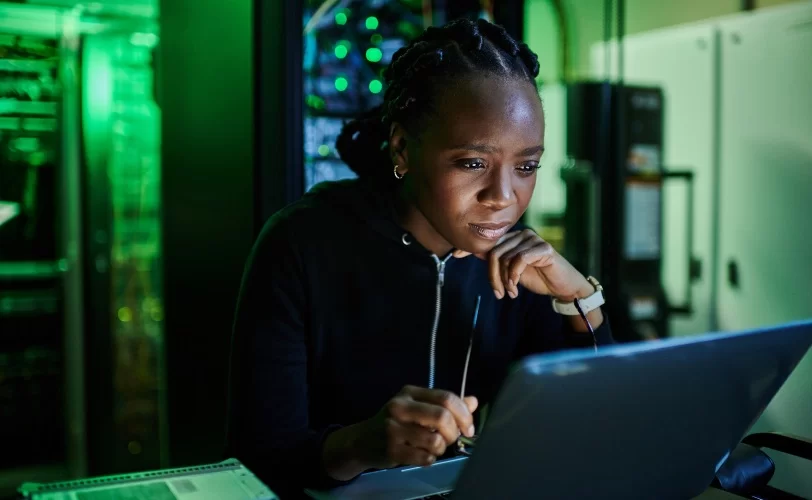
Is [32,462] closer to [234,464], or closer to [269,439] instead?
[269,439]

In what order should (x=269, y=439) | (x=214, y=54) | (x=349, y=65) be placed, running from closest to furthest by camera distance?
1. (x=269, y=439)
2. (x=214, y=54)
3. (x=349, y=65)

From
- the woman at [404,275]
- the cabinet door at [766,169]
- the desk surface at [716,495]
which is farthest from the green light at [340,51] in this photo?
the desk surface at [716,495]

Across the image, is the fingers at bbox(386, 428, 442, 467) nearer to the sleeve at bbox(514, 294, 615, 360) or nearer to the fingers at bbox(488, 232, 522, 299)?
the fingers at bbox(488, 232, 522, 299)

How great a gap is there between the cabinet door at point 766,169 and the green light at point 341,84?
134cm

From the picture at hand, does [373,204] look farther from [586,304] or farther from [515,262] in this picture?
[586,304]

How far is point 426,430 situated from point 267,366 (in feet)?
1.37

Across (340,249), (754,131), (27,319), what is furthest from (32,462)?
(754,131)

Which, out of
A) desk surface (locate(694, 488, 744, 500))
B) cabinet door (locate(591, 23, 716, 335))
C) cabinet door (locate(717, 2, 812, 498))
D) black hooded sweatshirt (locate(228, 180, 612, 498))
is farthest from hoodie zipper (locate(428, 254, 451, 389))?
cabinet door (locate(591, 23, 716, 335))

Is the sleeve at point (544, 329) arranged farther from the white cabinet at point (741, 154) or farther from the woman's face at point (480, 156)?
the white cabinet at point (741, 154)

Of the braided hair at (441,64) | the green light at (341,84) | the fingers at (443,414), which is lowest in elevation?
the fingers at (443,414)

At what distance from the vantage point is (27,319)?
291cm

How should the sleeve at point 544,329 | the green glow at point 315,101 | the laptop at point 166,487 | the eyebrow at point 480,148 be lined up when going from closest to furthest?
the laptop at point 166,487 < the eyebrow at point 480,148 < the sleeve at point 544,329 < the green glow at point 315,101

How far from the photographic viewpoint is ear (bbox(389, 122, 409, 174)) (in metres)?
1.22

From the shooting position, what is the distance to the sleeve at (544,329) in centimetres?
143
